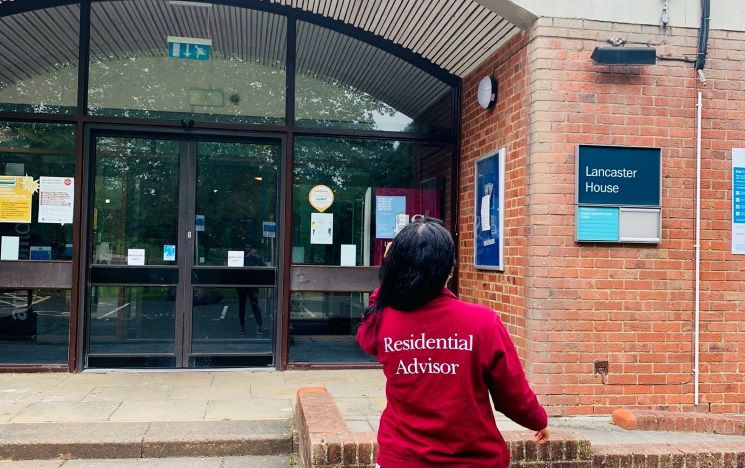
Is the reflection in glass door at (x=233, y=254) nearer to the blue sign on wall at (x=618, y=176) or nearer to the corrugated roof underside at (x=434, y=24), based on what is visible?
the corrugated roof underside at (x=434, y=24)

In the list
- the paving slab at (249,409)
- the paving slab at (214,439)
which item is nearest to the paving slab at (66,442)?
the paving slab at (214,439)

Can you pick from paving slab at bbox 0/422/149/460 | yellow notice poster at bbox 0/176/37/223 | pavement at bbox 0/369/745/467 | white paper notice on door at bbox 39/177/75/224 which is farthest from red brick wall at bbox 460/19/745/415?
yellow notice poster at bbox 0/176/37/223

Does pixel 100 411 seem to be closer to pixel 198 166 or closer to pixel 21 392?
pixel 21 392

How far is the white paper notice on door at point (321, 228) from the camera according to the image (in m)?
7.20

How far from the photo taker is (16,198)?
678 centimetres

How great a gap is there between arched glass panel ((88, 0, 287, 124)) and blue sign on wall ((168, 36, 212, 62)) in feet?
0.04

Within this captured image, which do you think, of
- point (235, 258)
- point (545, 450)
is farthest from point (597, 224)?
point (235, 258)

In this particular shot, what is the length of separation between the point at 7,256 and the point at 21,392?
1589 mm

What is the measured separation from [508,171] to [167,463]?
12.4ft

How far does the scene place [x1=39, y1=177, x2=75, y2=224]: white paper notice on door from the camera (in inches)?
268

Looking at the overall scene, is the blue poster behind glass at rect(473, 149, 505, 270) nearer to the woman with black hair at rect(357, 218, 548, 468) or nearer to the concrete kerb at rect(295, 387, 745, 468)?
the concrete kerb at rect(295, 387, 745, 468)

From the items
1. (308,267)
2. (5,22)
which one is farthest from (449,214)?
(5,22)

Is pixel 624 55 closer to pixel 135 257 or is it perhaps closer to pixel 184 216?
pixel 184 216

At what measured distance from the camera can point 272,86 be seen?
7203 mm
